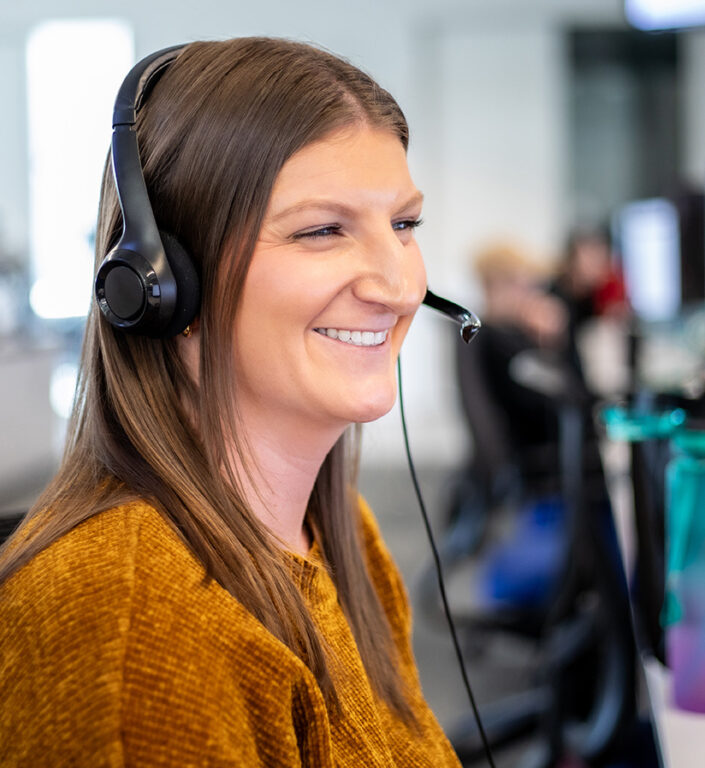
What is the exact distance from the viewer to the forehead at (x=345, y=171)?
2.32ft

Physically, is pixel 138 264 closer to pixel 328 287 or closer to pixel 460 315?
pixel 328 287

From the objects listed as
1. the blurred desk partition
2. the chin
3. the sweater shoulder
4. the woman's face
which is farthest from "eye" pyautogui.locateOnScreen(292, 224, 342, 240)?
Result: the blurred desk partition

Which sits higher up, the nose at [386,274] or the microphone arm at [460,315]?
the nose at [386,274]

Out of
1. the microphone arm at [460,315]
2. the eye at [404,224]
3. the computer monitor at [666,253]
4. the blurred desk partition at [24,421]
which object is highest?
the eye at [404,224]

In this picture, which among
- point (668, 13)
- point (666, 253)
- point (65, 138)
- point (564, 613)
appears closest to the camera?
point (564, 613)

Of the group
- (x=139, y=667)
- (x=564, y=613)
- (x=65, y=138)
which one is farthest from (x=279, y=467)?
(x=65, y=138)

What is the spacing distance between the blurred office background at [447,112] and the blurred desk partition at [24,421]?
3.28 meters

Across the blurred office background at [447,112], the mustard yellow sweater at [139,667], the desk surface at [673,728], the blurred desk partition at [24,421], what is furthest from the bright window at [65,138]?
the mustard yellow sweater at [139,667]

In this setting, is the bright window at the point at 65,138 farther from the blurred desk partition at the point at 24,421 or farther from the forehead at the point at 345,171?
the forehead at the point at 345,171

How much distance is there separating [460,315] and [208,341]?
0.30 meters

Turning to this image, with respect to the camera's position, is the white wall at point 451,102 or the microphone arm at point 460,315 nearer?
the microphone arm at point 460,315

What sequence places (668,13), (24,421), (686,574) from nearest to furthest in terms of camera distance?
(686,574)
(24,421)
(668,13)

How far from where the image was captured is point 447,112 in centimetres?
716

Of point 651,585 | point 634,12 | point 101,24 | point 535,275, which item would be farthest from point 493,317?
point 101,24
